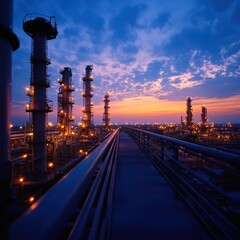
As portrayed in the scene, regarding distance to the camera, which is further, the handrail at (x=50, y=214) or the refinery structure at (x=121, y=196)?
the refinery structure at (x=121, y=196)

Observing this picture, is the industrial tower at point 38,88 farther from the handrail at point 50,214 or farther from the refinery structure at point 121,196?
the handrail at point 50,214

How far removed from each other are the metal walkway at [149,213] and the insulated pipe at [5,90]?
1797mm

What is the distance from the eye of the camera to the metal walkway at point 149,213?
2.55 m

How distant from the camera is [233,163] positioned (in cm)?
176

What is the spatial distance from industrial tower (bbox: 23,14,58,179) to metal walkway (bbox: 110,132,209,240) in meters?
15.5

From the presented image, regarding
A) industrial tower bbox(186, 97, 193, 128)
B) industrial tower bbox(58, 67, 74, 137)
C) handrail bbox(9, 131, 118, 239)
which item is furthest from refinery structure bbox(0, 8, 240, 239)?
industrial tower bbox(186, 97, 193, 128)

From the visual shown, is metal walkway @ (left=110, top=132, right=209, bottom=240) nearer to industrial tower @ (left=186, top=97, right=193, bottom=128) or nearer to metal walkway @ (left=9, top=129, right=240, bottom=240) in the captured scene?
metal walkway @ (left=9, top=129, right=240, bottom=240)

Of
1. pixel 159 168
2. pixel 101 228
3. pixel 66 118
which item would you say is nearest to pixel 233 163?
pixel 101 228

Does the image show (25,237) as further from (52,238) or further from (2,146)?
(2,146)

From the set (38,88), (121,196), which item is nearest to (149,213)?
(121,196)

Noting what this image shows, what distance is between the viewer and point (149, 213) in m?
3.08

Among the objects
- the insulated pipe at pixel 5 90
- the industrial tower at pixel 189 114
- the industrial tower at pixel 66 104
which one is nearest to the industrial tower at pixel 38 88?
the industrial tower at pixel 66 104

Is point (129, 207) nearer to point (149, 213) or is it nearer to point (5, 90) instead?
point (149, 213)

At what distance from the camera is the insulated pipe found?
3.68ft
